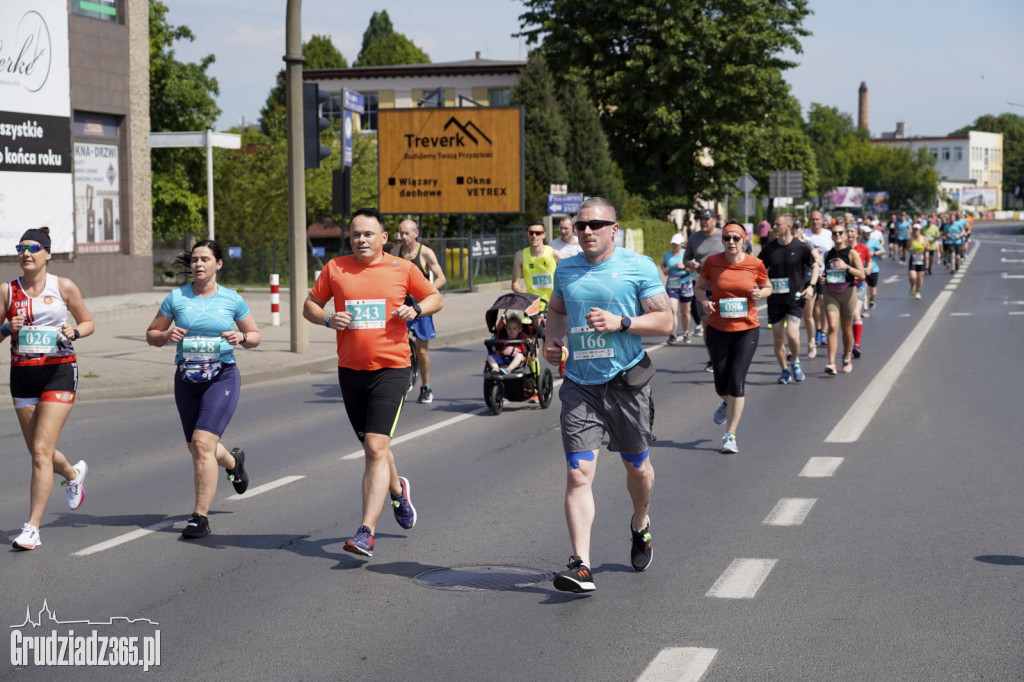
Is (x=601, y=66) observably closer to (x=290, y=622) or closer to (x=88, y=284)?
(x=88, y=284)

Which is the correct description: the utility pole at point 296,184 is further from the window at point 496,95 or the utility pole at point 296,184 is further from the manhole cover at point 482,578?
the window at point 496,95

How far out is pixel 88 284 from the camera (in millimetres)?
28734

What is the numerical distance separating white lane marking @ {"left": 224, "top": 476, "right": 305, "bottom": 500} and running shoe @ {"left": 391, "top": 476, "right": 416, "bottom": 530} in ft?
5.36

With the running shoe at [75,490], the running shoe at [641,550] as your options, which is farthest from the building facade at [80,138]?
the running shoe at [641,550]

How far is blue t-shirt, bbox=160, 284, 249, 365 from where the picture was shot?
25.1ft

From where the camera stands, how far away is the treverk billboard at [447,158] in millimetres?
33562

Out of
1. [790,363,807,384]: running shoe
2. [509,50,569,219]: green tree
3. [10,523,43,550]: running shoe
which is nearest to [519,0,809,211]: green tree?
[509,50,569,219]: green tree

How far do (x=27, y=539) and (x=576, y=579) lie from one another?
3010 mm

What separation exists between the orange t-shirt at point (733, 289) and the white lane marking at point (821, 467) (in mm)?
1375

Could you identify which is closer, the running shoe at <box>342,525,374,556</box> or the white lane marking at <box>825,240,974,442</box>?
the running shoe at <box>342,525,374,556</box>

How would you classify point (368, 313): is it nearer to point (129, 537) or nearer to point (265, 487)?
point (129, 537)

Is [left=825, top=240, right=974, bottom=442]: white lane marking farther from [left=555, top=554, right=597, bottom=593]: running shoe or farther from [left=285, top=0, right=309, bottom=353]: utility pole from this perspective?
[left=285, top=0, right=309, bottom=353]: utility pole

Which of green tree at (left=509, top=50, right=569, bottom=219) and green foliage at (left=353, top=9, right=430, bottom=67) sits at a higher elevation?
green foliage at (left=353, top=9, right=430, bottom=67)

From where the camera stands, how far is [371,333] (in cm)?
715
